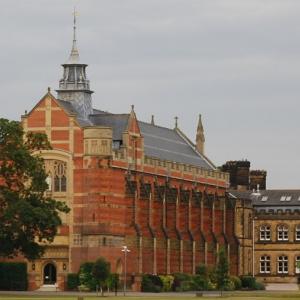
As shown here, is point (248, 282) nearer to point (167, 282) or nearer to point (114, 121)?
point (167, 282)

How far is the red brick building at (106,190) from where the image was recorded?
169500mm

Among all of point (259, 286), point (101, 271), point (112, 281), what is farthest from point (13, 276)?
point (259, 286)

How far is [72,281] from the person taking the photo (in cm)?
16750

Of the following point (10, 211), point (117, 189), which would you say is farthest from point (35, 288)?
point (10, 211)

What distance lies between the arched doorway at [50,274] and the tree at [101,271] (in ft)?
24.5

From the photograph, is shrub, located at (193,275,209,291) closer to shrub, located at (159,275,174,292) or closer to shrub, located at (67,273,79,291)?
shrub, located at (159,275,174,292)

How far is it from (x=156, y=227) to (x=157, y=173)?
5458mm

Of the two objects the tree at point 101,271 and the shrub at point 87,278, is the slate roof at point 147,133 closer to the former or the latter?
the shrub at point 87,278

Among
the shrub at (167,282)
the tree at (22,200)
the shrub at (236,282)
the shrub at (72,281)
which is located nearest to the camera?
the tree at (22,200)

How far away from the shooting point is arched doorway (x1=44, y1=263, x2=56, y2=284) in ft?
561

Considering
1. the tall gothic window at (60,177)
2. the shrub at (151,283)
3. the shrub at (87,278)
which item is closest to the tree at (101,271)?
the shrub at (87,278)

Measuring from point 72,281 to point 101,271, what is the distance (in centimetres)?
452

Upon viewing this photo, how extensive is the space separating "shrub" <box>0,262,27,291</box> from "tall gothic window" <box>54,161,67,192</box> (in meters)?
8.06

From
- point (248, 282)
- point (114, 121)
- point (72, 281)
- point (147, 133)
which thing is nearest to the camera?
point (72, 281)
